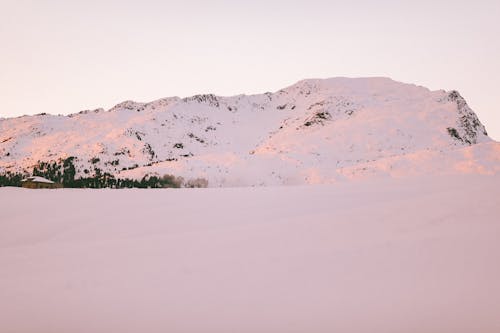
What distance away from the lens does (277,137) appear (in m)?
59.3

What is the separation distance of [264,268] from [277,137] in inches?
2225

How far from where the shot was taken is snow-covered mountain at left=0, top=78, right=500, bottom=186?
2511 cm

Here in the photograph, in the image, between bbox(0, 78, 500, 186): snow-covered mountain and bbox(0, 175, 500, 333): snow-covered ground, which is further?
bbox(0, 78, 500, 186): snow-covered mountain

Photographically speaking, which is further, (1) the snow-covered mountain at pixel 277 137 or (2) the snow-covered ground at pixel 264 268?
(1) the snow-covered mountain at pixel 277 137

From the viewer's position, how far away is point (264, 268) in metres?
3.25

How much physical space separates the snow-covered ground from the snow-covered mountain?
13632 millimetres

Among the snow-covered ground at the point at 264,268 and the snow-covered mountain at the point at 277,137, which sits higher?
the snow-covered mountain at the point at 277,137

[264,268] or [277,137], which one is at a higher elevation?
[277,137]

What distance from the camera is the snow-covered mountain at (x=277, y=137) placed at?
25109mm

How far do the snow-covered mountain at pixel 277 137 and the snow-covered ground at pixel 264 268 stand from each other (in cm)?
1363

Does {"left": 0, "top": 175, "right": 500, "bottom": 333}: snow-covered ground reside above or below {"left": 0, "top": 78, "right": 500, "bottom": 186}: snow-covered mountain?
below

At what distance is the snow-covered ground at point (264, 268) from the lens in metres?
2.46

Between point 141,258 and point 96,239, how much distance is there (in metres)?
1.29

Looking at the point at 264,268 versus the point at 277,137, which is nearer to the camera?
the point at 264,268
